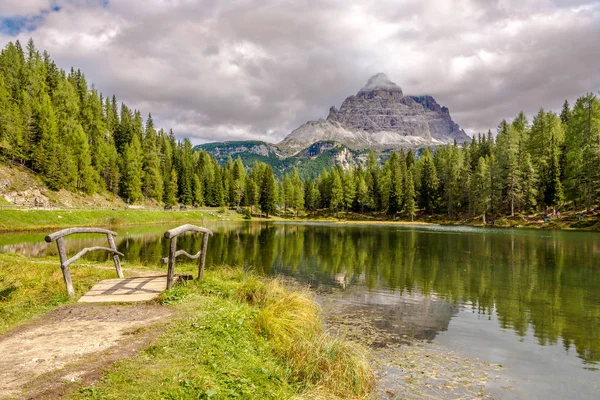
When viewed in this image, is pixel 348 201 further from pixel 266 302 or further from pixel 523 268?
pixel 266 302

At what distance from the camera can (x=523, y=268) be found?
26.3 metres

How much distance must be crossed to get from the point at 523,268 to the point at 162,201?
107m

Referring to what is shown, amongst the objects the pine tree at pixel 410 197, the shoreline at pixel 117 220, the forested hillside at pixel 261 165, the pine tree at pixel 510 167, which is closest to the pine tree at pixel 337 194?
the forested hillside at pixel 261 165

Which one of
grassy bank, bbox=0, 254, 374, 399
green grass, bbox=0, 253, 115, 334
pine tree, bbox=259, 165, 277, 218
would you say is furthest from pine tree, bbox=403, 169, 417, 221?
green grass, bbox=0, 253, 115, 334

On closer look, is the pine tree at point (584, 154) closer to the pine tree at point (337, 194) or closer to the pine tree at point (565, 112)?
the pine tree at point (565, 112)

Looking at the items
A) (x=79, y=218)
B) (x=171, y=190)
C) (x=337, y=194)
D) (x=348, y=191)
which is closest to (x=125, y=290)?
(x=79, y=218)

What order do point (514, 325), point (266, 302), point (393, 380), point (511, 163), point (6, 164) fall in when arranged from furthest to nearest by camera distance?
1. point (511, 163)
2. point (6, 164)
3. point (514, 325)
4. point (266, 302)
5. point (393, 380)

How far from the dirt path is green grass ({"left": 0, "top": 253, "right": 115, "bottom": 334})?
0.81 meters

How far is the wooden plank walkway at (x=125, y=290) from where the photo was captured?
11.7 m

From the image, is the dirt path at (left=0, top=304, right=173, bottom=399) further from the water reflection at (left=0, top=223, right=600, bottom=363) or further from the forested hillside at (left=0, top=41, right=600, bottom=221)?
the forested hillside at (left=0, top=41, right=600, bottom=221)

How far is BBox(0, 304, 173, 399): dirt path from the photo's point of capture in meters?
5.83

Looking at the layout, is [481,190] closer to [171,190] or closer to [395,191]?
[395,191]

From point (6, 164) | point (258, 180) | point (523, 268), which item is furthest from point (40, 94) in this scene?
point (523, 268)

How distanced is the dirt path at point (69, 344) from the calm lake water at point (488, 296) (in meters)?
9.28
